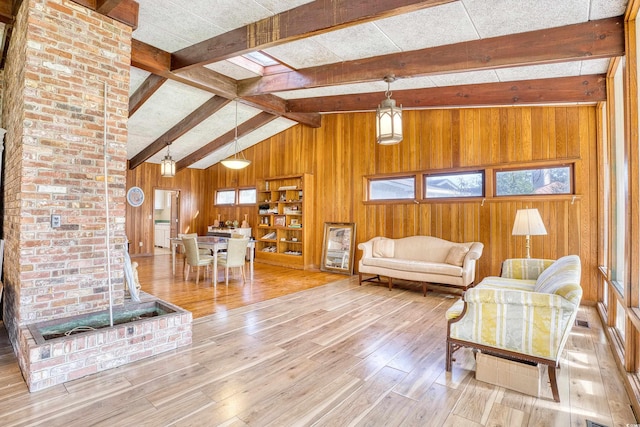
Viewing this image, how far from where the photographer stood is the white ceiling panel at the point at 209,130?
21.3 feet

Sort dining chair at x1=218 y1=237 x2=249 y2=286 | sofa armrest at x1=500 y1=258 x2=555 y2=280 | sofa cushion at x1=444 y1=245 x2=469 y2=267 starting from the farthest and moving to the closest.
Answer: dining chair at x1=218 y1=237 x2=249 y2=286, sofa cushion at x1=444 y1=245 x2=469 y2=267, sofa armrest at x1=500 y1=258 x2=555 y2=280

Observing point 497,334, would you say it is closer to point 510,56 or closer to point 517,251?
point 510,56

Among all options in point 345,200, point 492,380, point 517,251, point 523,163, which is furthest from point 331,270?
point 492,380

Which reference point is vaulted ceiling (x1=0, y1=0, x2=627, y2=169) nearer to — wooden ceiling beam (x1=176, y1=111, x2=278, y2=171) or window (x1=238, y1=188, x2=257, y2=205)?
wooden ceiling beam (x1=176, y1=111, x2=278, y2=171)

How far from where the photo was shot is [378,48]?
3395mm

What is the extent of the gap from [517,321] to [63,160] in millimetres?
3883

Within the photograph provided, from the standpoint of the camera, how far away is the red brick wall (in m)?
2.58

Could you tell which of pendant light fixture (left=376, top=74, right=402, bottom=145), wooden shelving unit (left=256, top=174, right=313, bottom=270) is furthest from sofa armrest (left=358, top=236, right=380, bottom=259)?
pendant light fixture (left=376, top=74, right=402, bottom=145)

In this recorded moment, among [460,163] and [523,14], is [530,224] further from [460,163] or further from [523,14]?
[523,14]

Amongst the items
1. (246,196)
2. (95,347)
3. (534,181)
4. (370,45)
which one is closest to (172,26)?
(370,45)

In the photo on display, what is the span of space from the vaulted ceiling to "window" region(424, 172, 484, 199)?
4.71 feet

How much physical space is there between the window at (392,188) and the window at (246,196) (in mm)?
3700

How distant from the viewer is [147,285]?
5312 mm

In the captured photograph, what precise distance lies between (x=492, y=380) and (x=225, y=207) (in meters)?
8.47
